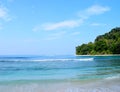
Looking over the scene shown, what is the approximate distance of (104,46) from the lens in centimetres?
12075

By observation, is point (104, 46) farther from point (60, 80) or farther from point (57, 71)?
point (60, 80)

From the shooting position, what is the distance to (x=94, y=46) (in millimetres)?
124000

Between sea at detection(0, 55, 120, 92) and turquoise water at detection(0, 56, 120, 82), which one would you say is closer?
sea at detection(0, 55, 120, 92)

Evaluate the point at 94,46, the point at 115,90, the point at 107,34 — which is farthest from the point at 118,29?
the point at 115,90

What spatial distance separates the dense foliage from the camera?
116 meters

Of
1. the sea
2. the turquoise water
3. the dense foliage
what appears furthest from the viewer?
the dense foliage

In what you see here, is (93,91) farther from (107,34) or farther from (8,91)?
(107,34)

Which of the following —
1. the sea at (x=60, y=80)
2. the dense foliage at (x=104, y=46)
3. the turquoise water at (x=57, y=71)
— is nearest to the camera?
the sea at (x=60, y=80)

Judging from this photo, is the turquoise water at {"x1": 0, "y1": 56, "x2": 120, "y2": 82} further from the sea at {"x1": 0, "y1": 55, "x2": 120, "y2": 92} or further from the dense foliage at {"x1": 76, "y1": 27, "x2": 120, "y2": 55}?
the dense foliage at {"x1": 76, "y1": 27, "x2": 120, "y2": 55}

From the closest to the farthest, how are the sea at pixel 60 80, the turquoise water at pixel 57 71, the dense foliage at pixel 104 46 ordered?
the sea at pixel 60 80 < the turquoise water at pixel 57 71 < the dense foliage at pixel 104 46

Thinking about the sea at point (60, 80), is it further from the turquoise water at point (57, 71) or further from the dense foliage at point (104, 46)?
the dense foliage at point (104, 46)

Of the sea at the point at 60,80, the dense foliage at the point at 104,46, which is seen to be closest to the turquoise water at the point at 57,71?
the sea at the point at 60,80

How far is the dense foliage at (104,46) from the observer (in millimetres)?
115562

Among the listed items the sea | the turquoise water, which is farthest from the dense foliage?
the sea
